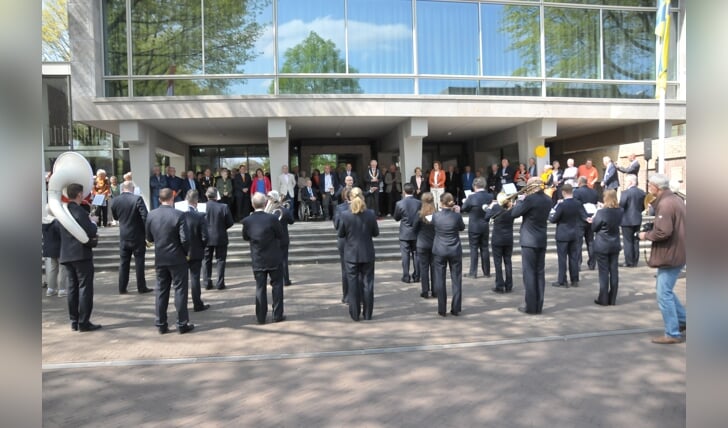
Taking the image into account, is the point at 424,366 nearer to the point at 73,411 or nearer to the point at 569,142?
the point at 73,411

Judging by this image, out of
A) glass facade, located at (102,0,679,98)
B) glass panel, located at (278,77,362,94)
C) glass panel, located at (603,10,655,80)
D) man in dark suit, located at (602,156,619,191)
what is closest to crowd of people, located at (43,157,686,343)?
man in dark suit, located at (602,156,619,191)

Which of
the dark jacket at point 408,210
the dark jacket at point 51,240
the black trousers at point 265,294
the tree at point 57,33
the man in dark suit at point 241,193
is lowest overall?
the black trousers at point 265,294

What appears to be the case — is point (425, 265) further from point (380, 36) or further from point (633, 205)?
point (380, 36)

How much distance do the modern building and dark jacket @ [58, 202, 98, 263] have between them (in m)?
9.37

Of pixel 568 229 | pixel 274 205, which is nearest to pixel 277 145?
pixel 274 205

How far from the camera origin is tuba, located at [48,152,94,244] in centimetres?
639

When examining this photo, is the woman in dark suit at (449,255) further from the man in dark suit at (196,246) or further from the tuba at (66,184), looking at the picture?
the tuba at (66,184)

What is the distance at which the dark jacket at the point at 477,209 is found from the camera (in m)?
9.12

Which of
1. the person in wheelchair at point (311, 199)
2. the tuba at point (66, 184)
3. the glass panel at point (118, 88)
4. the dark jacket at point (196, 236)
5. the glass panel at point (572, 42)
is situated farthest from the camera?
the glass panel at point (572, 42)

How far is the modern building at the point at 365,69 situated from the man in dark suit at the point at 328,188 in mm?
1574

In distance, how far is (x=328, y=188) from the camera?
16.5m

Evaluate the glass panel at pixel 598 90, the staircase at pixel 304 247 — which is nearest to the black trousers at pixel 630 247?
the staircase at pixel 304 247
